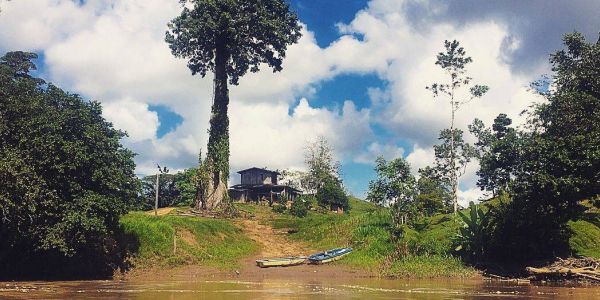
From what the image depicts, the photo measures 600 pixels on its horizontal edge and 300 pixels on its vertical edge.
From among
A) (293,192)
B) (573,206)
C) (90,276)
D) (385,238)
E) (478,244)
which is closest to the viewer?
(573,206)

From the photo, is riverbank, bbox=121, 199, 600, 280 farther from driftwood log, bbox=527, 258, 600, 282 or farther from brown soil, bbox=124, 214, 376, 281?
driftwood log, bbox=527, 258, 600, 282

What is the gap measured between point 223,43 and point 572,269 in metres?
38.4

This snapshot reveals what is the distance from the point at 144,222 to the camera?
109 ft

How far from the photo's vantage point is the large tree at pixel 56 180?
917 inches

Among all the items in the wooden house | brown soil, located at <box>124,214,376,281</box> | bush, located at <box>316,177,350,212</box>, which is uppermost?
the wooden house

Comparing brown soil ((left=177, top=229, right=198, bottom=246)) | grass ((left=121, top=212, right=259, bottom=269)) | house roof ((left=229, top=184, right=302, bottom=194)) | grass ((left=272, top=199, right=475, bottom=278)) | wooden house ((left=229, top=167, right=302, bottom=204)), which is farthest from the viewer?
wooden house ((left=229, top=167, right=302, bottom=204))

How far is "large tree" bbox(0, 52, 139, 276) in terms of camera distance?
23.3m

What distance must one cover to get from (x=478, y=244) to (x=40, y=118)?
2487cm

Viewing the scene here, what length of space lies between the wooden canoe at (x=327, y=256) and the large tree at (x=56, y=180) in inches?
486

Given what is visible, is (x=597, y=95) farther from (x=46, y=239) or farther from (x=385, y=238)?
(x=46, y=239)

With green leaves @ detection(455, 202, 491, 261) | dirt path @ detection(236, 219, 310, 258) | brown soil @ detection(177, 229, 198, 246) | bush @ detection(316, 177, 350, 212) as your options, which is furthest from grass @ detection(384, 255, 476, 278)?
bush @ detection(316, 177, 350, 212)

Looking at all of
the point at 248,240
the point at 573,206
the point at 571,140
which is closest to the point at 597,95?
the point at 571,140

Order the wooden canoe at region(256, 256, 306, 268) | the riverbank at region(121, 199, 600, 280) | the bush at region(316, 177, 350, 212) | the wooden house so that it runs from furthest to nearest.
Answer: the wooden house
the bush at region(316, 177, 350, 212)
the wooden canoe at region(256, 256, 306, 268)
the riverbank at region(121, 199, 600, 280)

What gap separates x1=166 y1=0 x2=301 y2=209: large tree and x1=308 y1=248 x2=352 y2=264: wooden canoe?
17.2m
